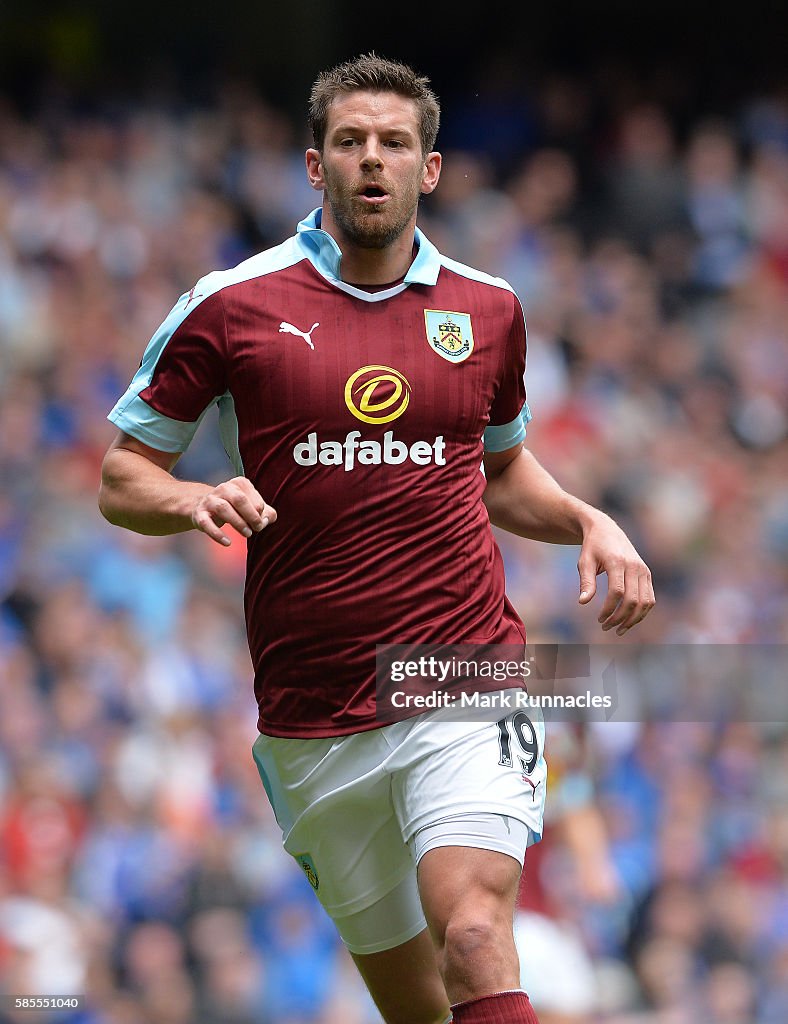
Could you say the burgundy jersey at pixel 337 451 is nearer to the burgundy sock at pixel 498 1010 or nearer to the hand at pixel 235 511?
the hand at pixel 235 511

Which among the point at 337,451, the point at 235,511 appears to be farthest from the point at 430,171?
the point at 235,511

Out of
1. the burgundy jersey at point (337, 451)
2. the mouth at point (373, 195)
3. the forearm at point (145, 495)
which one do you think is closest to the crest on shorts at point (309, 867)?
the burgundy jersey at point (337, 451)

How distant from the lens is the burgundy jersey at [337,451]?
4285 mm

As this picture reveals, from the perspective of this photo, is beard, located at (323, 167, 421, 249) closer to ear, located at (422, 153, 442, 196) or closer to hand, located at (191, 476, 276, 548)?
ear, located at (422, 153, 442, 196)

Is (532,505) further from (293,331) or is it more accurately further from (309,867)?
(309,867)

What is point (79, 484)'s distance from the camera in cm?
1093

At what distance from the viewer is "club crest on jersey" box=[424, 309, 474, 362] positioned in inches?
174

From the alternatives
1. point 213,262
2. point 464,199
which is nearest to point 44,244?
point 213,262

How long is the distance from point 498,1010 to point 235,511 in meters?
1.28

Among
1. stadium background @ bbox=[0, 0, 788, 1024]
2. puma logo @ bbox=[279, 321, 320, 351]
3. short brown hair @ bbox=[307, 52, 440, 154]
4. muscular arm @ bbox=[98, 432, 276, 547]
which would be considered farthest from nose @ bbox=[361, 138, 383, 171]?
stadium background @ bbox=[0, 0, 788, 1024]

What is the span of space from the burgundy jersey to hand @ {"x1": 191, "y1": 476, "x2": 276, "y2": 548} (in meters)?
0.45

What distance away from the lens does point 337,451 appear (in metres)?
4.30

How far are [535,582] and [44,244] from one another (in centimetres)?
452

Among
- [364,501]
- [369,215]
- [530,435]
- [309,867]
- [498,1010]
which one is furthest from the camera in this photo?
[530,435]
